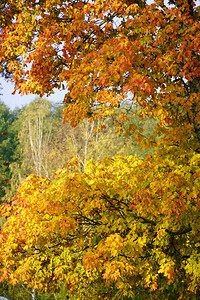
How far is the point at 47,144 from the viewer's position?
1783 cm

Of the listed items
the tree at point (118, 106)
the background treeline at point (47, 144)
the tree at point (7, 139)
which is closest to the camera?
the tree at point (118, 106)

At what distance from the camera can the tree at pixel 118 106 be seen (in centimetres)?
456

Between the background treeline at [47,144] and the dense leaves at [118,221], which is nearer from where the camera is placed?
the dense leaves at [118,221]

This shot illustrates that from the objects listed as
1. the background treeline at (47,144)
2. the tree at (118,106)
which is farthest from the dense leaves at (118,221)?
the background treeline at (47,144)

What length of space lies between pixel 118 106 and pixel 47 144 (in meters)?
12.9

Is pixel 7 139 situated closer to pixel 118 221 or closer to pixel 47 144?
pixel 47 144

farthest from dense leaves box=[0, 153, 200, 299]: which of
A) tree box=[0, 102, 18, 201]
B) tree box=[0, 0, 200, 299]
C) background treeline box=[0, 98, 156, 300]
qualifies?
tree box=[0, 102, 18, 201]

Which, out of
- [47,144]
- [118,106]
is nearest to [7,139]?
[47,144]

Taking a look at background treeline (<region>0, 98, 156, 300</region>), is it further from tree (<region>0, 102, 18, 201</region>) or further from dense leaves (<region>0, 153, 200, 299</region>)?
dense leaves (<region>0, 153, 200, 299</region>)

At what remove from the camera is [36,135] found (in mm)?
18000

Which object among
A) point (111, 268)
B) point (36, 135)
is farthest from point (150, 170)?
→ point (36, 135)

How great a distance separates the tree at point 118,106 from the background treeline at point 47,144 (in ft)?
2.03

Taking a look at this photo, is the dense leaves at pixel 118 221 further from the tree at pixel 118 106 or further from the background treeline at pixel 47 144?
the background treeline at pixel 47 144

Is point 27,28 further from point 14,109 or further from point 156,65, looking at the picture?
point 14,109
